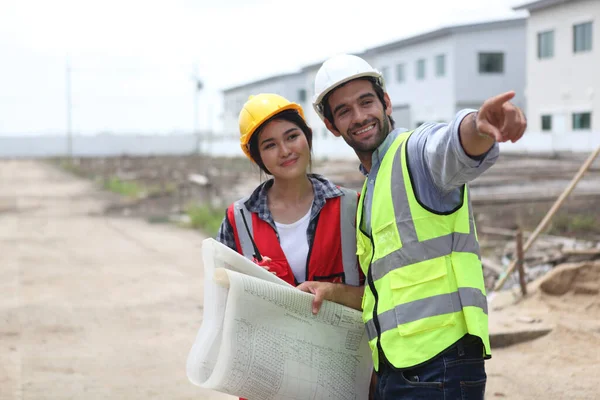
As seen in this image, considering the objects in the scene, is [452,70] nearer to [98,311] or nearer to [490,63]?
[490,63]

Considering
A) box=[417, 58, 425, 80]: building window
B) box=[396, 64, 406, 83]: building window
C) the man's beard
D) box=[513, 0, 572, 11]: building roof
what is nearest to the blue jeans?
the man's beard

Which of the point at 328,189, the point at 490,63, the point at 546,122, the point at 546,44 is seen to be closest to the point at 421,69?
the point at 490,63

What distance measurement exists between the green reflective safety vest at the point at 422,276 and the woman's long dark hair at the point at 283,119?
2.23 feet

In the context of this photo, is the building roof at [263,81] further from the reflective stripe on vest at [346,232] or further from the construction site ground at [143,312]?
the reflective stripe on vest at [346,232]

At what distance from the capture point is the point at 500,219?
11891 millimetres

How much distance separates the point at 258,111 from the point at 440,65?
129ft

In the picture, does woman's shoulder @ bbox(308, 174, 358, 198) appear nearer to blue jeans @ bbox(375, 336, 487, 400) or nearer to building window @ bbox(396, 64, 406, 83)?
blue jeans @ bbox(375, 336, 487, 400)

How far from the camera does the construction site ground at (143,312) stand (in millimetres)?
5240

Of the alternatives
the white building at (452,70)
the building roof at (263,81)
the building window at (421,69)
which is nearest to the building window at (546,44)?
the white building at (452,70)

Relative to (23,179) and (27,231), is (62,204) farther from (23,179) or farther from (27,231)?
(23,179)

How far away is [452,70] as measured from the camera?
1555 inches

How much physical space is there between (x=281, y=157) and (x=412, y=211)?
770 millimetres

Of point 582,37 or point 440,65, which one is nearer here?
point 582,37

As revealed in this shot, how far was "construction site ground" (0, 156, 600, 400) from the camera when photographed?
524 centimetres
